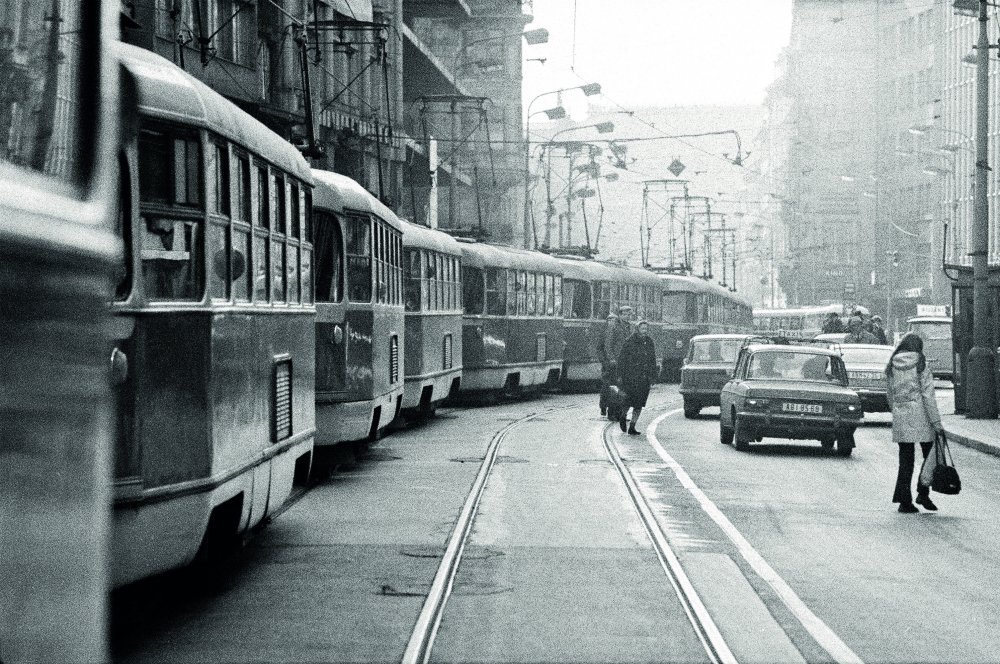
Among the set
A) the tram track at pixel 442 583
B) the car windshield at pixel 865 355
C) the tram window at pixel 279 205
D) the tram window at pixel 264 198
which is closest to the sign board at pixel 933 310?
the car windshield at pixel 865 355

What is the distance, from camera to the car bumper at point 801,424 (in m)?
20.1

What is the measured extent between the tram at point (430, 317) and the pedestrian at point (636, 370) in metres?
2.69

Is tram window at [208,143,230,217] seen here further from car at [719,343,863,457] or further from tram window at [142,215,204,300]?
car at [719,343,863,457]

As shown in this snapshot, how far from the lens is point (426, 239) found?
24500 mm

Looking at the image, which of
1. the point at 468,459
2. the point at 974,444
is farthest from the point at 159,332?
the point at 974,444

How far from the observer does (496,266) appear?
1244 inches

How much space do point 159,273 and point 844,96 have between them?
116m

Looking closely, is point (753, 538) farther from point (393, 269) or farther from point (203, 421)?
point (393, 269)

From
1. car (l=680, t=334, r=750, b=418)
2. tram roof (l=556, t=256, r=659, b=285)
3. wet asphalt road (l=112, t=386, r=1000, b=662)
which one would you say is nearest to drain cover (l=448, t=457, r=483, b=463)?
wet asphalt road (l=112, t=386, r=1000, b=662)

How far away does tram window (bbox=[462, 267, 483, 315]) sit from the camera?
1177 inches

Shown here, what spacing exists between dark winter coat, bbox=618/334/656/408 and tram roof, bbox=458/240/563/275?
671cm

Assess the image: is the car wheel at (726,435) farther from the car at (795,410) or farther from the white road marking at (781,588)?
the white road marking at (781,588)

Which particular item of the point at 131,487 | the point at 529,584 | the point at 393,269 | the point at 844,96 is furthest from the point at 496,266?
the point at 844,96

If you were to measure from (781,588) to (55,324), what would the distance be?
22.0 feet
